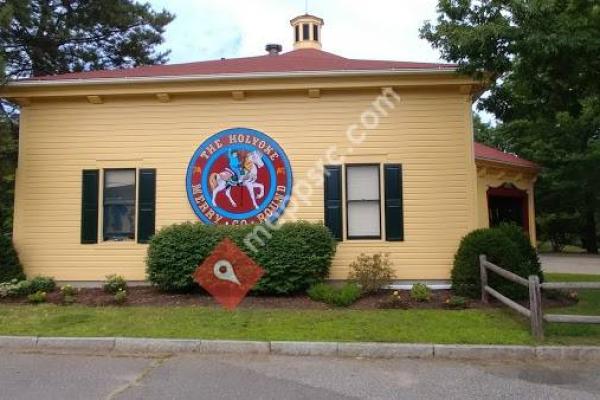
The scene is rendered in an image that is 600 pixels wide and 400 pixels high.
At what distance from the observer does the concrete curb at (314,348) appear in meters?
6.91

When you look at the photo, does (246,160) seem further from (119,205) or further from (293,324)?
(293,324)

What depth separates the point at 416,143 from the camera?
11.5m

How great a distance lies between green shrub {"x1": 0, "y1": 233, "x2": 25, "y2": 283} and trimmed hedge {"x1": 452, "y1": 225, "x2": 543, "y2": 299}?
9.00m

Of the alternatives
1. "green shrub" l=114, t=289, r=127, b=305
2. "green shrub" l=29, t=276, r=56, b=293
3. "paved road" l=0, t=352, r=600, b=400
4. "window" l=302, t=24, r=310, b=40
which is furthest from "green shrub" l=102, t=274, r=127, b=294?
"window" l=302, t=24, r=310, b=40

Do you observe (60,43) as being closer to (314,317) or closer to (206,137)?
(206,137)

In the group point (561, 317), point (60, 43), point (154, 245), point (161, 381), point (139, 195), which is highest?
point (60, 43)

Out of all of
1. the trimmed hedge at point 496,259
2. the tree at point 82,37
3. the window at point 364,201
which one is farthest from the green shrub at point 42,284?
the tree at point 82,37

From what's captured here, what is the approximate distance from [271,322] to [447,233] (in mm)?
4753

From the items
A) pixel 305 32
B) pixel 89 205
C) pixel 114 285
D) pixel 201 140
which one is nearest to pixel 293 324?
pixel 114 285

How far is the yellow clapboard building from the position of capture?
37.2 ft

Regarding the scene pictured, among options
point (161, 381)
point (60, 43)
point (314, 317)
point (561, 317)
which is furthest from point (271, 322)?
point (60, 43)

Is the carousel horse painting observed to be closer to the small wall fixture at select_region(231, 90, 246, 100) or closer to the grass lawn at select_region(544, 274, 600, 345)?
the small wall fixture at select_region(231, 90, 246, 100)

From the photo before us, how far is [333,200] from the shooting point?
37.5 ft

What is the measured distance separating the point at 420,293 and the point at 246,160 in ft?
15.1
